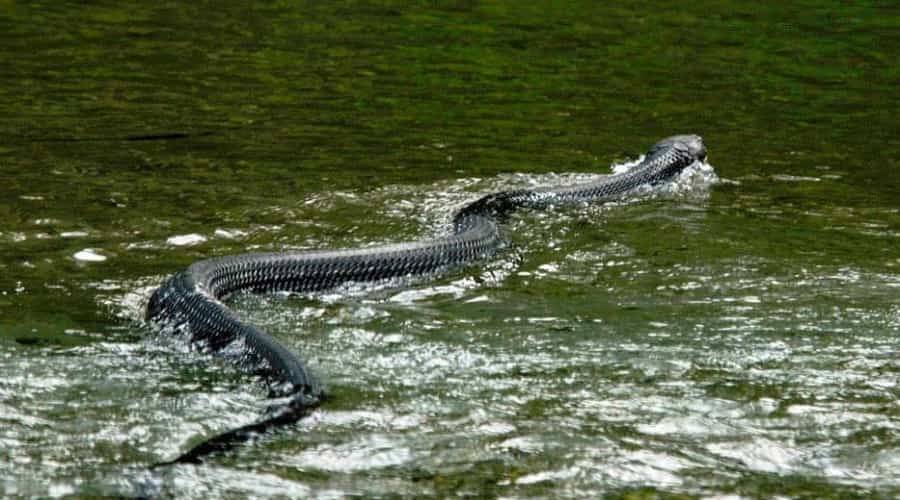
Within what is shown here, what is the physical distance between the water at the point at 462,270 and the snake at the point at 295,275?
0.45 ft

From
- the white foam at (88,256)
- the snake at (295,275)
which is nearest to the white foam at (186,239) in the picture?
the white foam at (88,256)

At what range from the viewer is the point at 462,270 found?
10805mm

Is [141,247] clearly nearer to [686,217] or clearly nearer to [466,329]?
[466,329]

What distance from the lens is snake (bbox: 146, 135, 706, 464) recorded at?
7.28 metres

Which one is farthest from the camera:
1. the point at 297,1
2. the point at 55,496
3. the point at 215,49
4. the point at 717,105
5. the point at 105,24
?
the point at 297,1

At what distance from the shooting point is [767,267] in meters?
10.6

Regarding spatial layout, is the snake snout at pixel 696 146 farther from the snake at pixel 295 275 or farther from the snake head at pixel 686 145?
the snake at pixel 295 275

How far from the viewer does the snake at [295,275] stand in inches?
287

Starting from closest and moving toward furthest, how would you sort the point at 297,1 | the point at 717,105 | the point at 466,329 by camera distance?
the point at 466,329 < the point at 717,105 < the point at 297,1

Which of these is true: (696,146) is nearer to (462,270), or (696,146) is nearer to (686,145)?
(686,145)

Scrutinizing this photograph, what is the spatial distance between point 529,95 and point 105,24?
6.69m

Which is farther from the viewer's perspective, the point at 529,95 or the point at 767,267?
the point at 529,95

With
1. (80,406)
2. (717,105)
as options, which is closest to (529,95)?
(717,105)

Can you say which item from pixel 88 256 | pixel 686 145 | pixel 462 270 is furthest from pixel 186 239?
pixel 686 145
